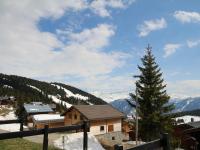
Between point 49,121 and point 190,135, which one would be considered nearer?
point 190,135

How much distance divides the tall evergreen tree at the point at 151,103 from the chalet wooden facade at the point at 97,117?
14334 mm

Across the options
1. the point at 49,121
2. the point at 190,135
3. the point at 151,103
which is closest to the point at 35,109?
the point at 49,121

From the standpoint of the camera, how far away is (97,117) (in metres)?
60.3

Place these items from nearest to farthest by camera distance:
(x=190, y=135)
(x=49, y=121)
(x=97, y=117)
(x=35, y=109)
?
1. (x=190, y=135)
2. (x=97, y=117)
3. (x=49, y=121)
4. (x=35, y=109)

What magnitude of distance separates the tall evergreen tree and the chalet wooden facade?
14.3m

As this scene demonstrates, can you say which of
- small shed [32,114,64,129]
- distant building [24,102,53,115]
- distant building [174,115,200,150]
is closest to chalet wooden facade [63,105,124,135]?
small shed [32,114,64,129]

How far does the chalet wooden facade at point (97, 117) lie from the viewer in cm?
5978

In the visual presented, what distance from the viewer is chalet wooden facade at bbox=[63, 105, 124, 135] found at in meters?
59.8

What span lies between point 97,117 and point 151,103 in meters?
16.6

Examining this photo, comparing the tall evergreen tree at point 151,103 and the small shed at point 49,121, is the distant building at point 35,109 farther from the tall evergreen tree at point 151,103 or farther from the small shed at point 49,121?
the tall evergreen tree at point 151,103

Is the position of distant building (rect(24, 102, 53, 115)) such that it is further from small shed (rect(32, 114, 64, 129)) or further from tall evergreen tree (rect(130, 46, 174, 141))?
tall evergreen tree (rect(130, 46, 174, 141))

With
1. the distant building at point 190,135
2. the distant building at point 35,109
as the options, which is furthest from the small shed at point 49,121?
the distant building at point 190,135

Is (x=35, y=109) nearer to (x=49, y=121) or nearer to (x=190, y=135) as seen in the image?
(x=49, y=121)

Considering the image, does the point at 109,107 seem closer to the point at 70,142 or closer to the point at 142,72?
the point at 142,72
